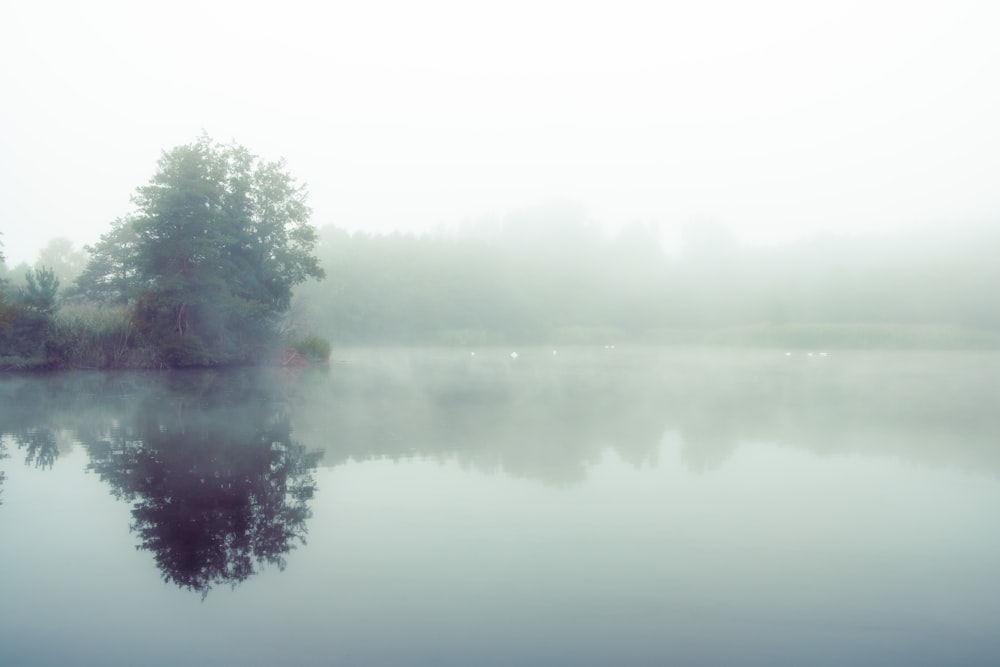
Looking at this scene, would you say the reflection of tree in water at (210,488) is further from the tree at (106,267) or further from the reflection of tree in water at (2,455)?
the tree at (106,267)

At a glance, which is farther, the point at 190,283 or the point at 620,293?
the point at 620,293

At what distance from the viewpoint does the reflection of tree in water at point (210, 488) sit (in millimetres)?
5188

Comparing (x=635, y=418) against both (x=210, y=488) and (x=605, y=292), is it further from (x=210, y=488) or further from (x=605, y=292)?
(x=605, y=292)

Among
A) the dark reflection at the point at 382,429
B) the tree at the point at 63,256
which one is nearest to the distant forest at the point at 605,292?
the tree at the point at 63,256

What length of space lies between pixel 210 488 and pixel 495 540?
11.2ft

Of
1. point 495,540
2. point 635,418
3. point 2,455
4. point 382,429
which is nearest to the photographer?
point 495,540

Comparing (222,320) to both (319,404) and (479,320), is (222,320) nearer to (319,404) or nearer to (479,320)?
(319,404)

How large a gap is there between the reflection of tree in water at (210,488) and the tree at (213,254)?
41.8ft

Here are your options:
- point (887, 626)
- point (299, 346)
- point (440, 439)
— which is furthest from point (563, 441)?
point (299, 346)

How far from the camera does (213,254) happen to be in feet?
78.0

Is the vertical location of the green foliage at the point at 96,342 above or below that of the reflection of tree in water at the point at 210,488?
above

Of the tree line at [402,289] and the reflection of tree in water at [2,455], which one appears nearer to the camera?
the reflection of tree in water at [2,455]

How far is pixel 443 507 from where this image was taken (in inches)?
262

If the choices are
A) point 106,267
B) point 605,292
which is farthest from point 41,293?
point 605,292
